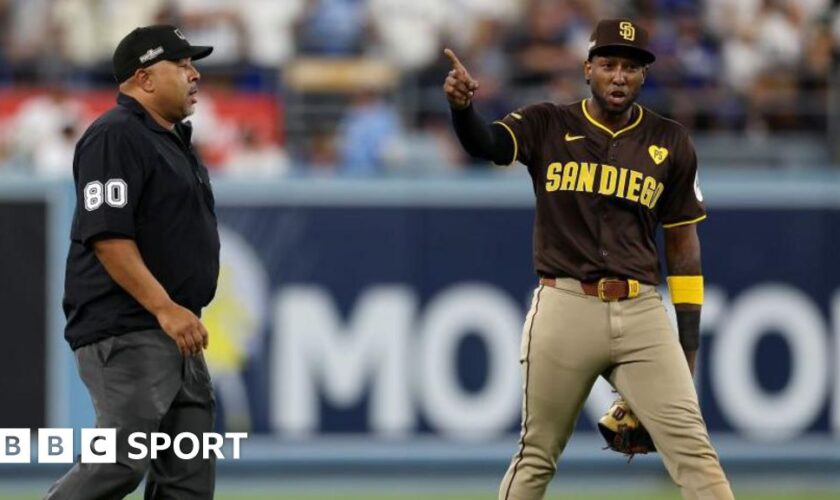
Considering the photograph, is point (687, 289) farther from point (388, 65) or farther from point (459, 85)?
point (388, 65)

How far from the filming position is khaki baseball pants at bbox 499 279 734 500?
6.79 m

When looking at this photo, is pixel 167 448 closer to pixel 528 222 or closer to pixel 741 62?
pixel 528 222

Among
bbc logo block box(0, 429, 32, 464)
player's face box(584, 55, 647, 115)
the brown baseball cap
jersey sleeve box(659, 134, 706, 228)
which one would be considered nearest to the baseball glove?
jersey sleeve box(659, 134, 706, 228)

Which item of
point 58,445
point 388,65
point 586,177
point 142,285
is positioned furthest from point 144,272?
point 388,65

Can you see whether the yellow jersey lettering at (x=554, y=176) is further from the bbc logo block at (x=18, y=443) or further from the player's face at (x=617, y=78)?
the bbc logo block at (x=18, y=443)

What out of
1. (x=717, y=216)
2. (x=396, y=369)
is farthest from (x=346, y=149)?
(x=717, y=216)

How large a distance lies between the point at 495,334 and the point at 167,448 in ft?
19.1

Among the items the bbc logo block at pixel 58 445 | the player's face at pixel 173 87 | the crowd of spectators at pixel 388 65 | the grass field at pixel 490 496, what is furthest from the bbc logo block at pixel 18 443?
the player's face at pixel 173 87

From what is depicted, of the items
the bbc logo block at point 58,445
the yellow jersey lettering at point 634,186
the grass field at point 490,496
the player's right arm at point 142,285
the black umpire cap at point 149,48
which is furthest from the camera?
the grass field at point 490,496

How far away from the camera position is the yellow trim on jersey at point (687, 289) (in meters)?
7.05

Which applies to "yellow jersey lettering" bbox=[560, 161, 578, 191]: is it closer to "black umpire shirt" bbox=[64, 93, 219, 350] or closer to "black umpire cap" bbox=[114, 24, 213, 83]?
"black umpire shirt" bbox=[64, 93, 219, 350]

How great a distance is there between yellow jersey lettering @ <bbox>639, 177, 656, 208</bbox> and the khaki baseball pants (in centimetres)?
35

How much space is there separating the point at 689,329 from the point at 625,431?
51 centimetres

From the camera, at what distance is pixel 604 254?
22.6ft
